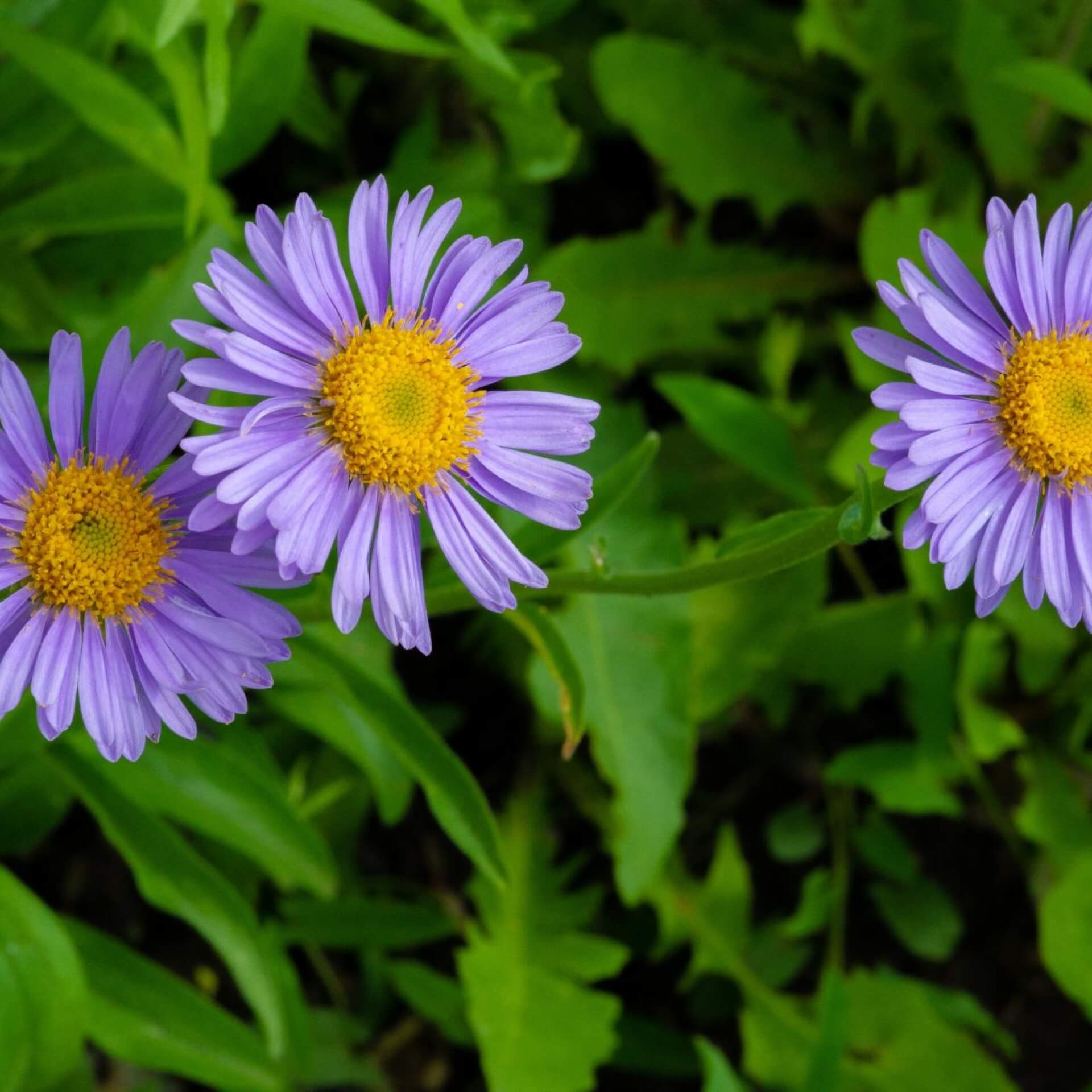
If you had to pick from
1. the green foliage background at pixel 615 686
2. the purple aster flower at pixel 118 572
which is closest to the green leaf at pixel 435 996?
the green foliage background at pixel 615 686

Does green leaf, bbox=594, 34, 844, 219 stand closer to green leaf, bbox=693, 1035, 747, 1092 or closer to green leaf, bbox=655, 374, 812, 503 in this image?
green leaf, bbox=655, 374, 812, 503

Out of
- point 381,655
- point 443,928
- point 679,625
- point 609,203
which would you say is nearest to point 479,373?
point 381,655

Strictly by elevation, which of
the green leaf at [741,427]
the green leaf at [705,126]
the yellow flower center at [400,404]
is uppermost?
the green leaf at [705,126]

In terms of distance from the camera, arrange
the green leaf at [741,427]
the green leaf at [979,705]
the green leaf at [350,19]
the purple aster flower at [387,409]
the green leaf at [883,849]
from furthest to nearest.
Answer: the green leaf at [883,849] → the green leaf at [979,705] → the green leaf at [741,427] → the green leaf at [350,19] → the purple aster flower at [387,409]

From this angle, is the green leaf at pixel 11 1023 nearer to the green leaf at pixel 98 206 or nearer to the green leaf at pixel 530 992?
the green leaf at pixel 530 992

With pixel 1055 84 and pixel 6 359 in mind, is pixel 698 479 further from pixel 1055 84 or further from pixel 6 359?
pixel 6 359

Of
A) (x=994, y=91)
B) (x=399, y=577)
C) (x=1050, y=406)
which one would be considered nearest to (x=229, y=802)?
(x=399, y=577)

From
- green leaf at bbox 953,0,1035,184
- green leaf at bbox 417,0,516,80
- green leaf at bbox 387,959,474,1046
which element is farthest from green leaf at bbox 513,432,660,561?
green leaf at bbox 953,0,1035,184
